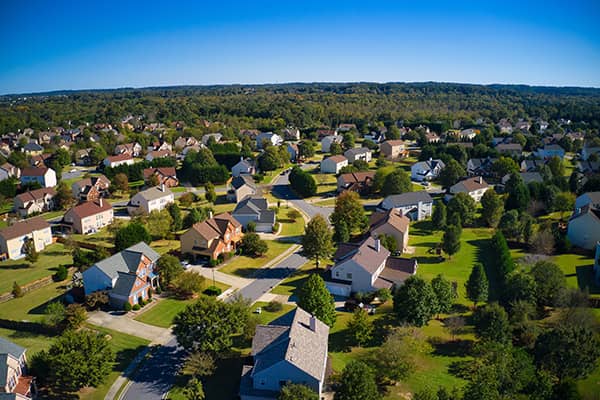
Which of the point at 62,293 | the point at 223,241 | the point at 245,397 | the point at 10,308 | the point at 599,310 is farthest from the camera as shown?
the point at 223,241

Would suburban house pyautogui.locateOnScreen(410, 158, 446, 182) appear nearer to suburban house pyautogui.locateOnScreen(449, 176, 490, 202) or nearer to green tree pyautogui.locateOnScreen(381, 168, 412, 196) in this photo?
suburban house pyautogui.locateOnScreen(449, 176, 490, 202)

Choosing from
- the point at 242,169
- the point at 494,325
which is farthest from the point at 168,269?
the point at 242,169

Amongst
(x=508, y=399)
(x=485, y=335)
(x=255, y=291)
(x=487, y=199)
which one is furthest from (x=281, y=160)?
(x=508, y=399)

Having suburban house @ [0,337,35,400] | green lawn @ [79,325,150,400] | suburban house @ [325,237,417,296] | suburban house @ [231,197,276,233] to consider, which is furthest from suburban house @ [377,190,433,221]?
suburban house @ [0,337,35,400]

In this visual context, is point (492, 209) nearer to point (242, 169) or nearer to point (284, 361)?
point (284, 361)

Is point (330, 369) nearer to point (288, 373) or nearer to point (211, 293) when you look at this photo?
point (288, 373)

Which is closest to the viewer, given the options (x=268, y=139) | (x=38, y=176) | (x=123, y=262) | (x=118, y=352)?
(x=118, y=352)
